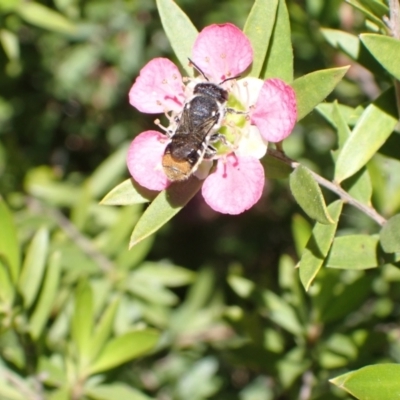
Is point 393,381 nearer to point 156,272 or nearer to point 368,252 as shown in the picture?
point 368,252

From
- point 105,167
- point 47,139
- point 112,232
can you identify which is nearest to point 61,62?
point 47,139

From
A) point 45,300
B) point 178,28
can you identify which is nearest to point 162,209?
point 178,28

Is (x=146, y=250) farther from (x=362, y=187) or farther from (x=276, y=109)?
(x=276, y=109)

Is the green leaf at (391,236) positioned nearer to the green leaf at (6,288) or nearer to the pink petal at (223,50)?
the pink petal at (223,50)

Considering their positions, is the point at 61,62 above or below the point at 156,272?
above

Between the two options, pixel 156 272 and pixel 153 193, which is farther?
pixel 156 272

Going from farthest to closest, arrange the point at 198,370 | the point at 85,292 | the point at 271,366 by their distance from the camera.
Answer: the point at 198,370, the point at 271,366, the point at 85,292

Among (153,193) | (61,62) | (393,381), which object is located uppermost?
(153,193)

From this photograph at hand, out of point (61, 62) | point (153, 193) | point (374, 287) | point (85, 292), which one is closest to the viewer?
point (153, 193)
